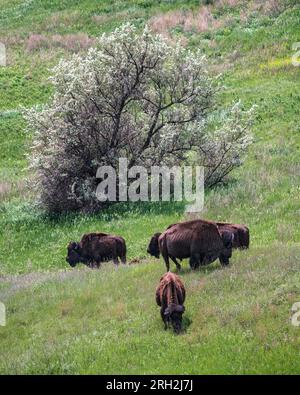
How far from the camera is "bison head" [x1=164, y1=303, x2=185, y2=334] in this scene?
14539mm

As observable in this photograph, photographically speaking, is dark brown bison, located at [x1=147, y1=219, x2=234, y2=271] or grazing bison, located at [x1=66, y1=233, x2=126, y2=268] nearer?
dark brown bison, located at [x1=147, y1=219, x2=234, y2=271]

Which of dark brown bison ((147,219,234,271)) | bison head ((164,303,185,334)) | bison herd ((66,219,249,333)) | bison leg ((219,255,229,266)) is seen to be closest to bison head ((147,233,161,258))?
bison herd ((66,219,249,333))

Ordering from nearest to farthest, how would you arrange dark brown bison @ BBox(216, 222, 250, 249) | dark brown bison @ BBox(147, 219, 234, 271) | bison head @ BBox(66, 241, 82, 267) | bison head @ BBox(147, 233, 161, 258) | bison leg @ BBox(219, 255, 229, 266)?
1. dark brown bison @ BBox(147, 219, 234, 271)
2. bison leg @ BBox(219, 255, 229, 266)
3. dark brown bison @ BBox(216, 222, 250, 249)
4. bison head @ BBox(147, 233, 161, 258)
5. bison head @ BBox(66, 241, 82, 267)

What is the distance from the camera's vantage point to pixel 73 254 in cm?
2316

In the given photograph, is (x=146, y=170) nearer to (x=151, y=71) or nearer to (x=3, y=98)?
(x=151, y=71)

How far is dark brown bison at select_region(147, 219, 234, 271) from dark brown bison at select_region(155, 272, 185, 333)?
271 cm

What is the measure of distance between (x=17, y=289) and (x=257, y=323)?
27.8 feet

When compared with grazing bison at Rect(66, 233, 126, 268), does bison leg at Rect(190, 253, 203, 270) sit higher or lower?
higher

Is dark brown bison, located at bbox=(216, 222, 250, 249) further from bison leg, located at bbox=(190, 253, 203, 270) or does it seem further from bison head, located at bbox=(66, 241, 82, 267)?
bison head, located at bbox=(66, 241, 82, 267)

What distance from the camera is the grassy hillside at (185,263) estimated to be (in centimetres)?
1377

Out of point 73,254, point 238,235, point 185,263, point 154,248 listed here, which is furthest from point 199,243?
point 73,254

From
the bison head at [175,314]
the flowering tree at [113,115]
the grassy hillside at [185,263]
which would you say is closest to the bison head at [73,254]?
the grassy hillside at [185,263]
